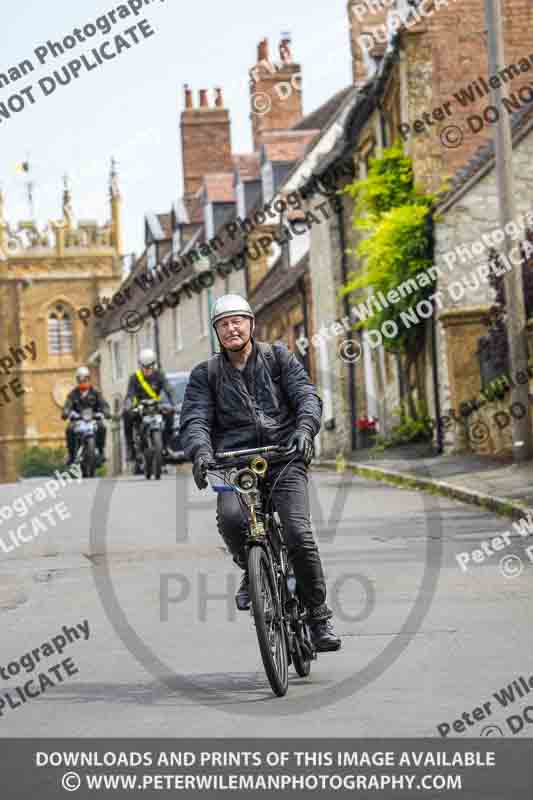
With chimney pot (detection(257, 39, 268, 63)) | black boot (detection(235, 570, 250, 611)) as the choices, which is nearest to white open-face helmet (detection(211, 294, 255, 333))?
black boot (detection(235, 570, 250, 611))

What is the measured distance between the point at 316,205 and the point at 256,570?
29403 millimetres

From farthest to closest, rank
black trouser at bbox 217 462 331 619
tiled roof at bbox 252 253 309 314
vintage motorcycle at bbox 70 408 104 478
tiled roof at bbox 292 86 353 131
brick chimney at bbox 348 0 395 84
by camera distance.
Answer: tiled roof at bbox 292 86 353 131 → tiled roof at bbox 252 253 309 314 → brick chimney at bbox 348 0 395 84 → vintage motorcycle at bbox 70 408 104 478 → black trouser at bbox 217 462 331 619

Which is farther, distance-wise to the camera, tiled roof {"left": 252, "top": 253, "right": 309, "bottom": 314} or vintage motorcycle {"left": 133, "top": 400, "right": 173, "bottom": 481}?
tiled roof {"left": 252, "top": 253, "right": 309, "bottom": 314}

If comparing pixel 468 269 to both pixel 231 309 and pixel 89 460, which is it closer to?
pixel 89 460

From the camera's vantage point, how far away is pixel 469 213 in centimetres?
2373

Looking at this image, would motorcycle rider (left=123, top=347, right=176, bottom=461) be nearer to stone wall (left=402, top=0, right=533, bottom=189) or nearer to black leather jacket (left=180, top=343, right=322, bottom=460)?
stone wall (left=402, top=0, right=533, bottom=189)

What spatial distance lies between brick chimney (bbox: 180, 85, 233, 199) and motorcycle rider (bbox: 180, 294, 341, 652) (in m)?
47.2

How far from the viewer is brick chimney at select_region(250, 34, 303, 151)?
46906 mm

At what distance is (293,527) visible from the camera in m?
7.55

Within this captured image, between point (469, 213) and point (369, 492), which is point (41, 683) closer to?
point (369, 492)

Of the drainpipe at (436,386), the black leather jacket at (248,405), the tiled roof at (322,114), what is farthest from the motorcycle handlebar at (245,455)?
the tiled roof at (322,114)

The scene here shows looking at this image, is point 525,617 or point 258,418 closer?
point 258,418

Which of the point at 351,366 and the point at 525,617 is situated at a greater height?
the point at 351,366
